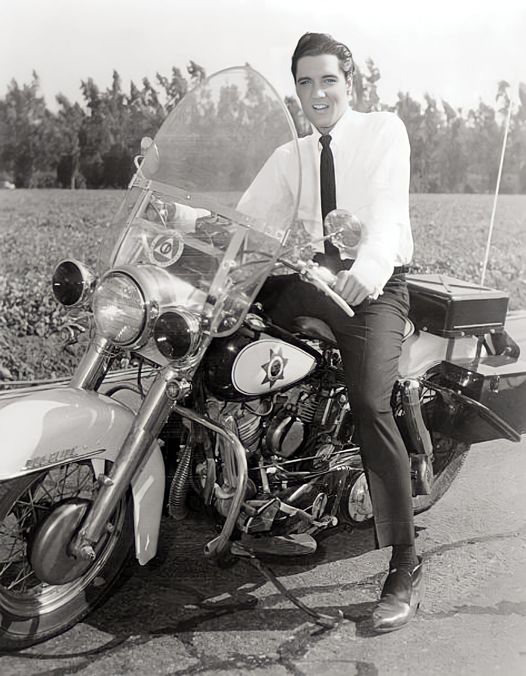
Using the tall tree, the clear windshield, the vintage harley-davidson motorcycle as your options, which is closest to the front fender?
the vintage harley-davidson motorcycle

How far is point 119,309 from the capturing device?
2.30 meters

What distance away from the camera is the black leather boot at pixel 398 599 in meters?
2.58

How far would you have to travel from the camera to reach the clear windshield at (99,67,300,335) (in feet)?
7.79

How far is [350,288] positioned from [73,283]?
2.91 ft

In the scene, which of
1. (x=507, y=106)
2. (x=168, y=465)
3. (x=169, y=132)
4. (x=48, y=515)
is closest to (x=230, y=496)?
(x=168, y=465)

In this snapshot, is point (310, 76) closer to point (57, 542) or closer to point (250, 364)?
point (250, 364)

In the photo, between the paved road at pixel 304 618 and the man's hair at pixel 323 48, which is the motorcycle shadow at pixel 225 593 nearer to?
the paved road at pixel 304 618

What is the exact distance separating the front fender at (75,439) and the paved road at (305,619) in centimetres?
29

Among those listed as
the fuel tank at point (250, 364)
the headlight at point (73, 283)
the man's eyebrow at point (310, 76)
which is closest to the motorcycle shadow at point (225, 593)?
the fuel tank at point (250, 364)

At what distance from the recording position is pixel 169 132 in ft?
8.51

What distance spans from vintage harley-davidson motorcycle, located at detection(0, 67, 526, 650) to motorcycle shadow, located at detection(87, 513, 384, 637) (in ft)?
0.47

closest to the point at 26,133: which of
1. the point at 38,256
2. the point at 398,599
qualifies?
the point at 38,256

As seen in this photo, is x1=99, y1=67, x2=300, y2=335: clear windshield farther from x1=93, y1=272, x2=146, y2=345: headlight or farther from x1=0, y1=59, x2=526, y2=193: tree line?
x1=0, y1=59, x2=526, y2=193: tree line

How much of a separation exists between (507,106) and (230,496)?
13.0ft
